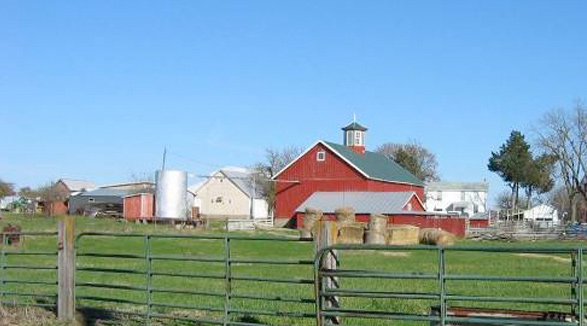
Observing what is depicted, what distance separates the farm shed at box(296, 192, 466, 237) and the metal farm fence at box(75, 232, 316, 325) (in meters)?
33.6

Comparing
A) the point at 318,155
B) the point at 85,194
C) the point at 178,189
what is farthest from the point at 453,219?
the point at 85,194

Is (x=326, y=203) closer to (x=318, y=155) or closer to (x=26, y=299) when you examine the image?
(x=318, y=155)

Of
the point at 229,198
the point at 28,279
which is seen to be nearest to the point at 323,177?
the point at 229,198

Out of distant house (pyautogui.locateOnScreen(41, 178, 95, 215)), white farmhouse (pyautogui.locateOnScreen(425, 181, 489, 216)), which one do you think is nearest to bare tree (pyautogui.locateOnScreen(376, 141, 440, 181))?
white farmhouse (pyautogui.locateOnScreen(425, 181, 489, 216))

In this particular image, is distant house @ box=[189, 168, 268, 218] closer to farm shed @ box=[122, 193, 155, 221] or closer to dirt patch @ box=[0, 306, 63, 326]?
farm shed @ box=[122, 193, 155, 221]

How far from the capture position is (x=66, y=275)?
1300cm

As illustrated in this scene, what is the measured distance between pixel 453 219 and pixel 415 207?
946 cm

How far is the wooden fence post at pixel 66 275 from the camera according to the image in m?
13.0

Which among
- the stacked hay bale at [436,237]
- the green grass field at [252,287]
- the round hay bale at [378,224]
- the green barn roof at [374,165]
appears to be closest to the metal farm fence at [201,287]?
the green grass field at [252,287]

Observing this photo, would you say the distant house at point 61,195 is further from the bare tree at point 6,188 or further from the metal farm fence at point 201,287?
the metal farm fence at point 201,287

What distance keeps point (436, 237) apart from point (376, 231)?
3791mm

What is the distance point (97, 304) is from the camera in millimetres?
14891

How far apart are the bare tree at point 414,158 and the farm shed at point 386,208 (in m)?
36.3

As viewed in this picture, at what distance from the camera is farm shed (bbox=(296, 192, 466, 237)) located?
6438cm
